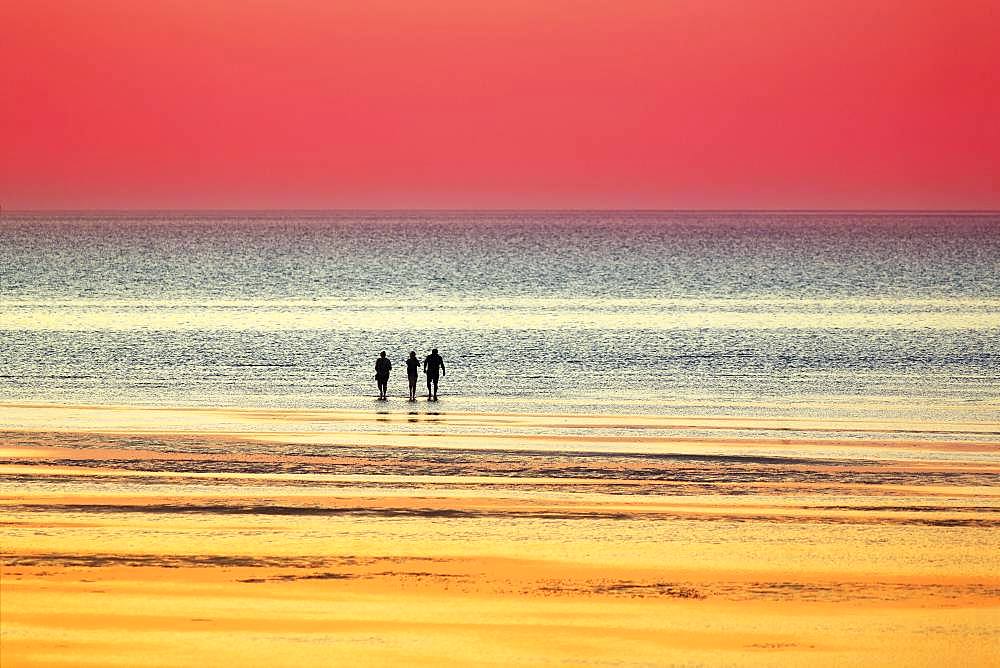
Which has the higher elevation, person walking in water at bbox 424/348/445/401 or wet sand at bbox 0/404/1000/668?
person walking in water at bbox 424/348/445/401

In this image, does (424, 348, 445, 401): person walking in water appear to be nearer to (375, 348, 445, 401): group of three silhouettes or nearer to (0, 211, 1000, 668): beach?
(375, 348, 445, 401): group of three silhouettes

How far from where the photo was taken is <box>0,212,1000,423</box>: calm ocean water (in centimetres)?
3375

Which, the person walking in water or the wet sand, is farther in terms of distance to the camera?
the person walking in water

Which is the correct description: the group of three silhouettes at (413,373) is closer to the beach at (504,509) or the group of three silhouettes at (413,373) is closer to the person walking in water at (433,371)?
the person walking in water at (433,371)

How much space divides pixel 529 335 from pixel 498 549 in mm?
40574

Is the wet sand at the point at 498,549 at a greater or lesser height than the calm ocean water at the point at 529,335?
lesser

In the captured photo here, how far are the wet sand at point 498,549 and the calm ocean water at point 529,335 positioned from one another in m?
7.27

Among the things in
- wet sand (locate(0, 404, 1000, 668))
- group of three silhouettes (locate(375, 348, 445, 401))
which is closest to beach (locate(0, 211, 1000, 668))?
wet sand (locate(0, 404, 1000, 668))

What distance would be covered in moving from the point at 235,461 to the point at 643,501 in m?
6.24

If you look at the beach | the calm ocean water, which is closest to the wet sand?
the beach

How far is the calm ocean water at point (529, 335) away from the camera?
111 ft

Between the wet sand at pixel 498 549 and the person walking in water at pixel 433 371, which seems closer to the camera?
the wet sand at pixel 498 549

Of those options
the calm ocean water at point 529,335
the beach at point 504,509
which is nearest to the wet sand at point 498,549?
the beach at point 504,509

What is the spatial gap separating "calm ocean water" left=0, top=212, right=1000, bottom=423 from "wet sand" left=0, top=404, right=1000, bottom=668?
23.9 feet
